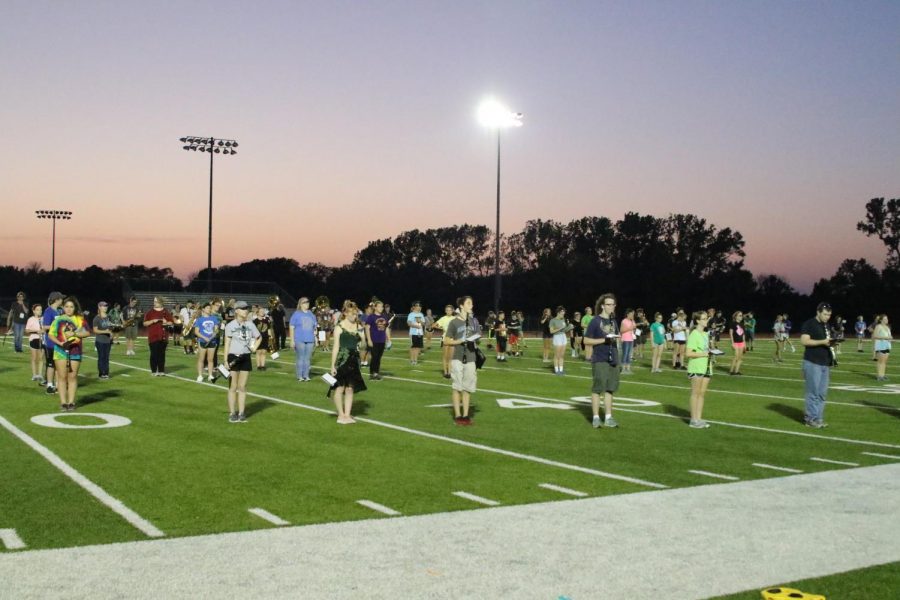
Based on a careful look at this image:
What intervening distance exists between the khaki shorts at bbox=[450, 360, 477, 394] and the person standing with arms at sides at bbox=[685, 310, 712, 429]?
121 inches

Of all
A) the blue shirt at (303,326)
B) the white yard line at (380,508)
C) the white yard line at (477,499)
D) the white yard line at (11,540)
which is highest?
the blue shirt at (303,326)

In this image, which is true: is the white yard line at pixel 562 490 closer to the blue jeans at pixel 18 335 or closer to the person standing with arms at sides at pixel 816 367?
the person standing with arms at sides at pixel 816 367

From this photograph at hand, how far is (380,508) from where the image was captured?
743cm

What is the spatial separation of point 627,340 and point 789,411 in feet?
25.8

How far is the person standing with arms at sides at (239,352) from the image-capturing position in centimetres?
1251

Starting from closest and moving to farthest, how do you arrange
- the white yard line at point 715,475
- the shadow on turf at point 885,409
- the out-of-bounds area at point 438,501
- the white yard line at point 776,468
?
1. the out-of-bounds area at point 438,501
2. the white yard line at point 715,475
3. the white yard line at point 776,468
4. the shadow on turf at point 885,409

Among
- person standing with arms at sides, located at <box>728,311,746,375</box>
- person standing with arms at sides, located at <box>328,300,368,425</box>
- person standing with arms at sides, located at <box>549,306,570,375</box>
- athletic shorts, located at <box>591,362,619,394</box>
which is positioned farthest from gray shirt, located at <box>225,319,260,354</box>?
person standing with arms at sides, located at <box>728,311,746,375</box>

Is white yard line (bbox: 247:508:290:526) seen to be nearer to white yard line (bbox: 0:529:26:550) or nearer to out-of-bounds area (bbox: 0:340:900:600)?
out-of-bounds area (bbox: 0:340:900:600)

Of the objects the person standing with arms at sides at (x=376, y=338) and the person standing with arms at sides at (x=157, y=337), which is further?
the person standing with arms at sides at (x=157, y=337)

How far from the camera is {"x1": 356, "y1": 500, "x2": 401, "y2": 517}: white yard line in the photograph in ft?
23.8

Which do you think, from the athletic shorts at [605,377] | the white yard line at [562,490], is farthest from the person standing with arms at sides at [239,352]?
the white yard line at [562,490]

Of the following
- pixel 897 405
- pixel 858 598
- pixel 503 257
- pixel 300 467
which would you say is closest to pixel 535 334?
pixel 897 405

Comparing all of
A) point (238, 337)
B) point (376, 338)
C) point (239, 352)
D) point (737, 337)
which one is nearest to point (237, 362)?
point (239, 352)

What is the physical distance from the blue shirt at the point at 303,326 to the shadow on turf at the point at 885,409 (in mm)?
10912
